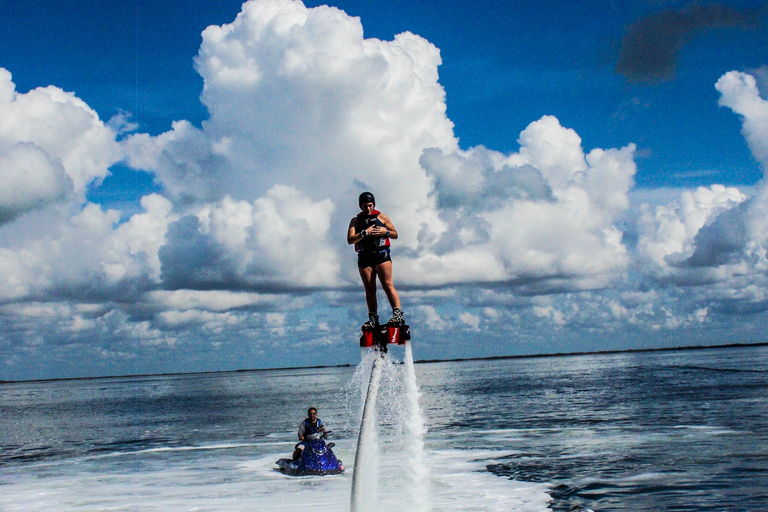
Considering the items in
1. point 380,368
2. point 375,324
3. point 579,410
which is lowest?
point 579,410

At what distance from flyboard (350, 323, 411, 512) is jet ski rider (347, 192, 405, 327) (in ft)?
0.49

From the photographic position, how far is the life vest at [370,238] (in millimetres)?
10602

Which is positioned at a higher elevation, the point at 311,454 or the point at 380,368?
the point at 380,368

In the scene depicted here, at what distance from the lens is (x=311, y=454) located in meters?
24.8

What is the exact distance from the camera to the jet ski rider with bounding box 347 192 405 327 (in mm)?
10594

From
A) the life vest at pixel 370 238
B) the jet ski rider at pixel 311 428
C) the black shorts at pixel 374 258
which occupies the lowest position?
the jet ski rider at pixel 311 428

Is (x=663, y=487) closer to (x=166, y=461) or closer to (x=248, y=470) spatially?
(x=248, y=470)

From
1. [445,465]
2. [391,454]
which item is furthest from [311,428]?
[391,454]

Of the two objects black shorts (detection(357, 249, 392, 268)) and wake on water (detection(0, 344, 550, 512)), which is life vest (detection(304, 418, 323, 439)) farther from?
black shorts (detection(357, 249, 392, 268))

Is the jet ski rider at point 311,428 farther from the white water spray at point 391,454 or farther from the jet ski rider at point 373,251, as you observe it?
the jet ski rider at point 373,251

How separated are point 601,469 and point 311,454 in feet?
36.1

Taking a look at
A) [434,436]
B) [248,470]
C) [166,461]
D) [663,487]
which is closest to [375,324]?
[663,487]

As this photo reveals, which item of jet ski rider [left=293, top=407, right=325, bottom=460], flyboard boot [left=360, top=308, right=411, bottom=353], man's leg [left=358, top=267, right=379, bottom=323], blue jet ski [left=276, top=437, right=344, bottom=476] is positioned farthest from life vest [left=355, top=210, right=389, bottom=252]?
blue jet ski [left=276, top=437, right=344, bottom=476]

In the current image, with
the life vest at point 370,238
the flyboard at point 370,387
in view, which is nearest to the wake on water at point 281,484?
the flyboard at point 370,387
